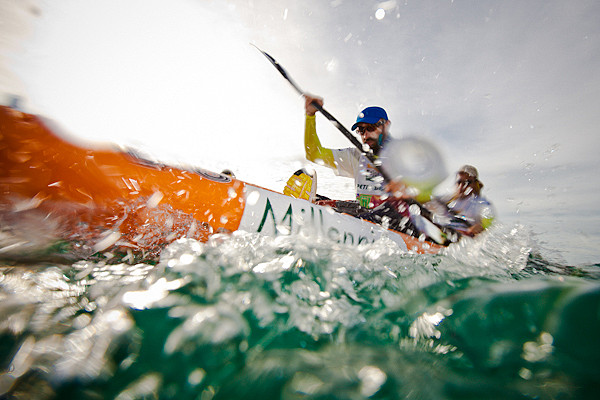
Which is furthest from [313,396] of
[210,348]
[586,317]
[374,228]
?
[374,228]

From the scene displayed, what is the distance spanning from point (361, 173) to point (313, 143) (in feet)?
4.62

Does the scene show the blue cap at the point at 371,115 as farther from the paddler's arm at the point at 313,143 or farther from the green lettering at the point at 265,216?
the green lettering at the point at 265,216

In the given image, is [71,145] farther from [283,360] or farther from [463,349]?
[463,349]

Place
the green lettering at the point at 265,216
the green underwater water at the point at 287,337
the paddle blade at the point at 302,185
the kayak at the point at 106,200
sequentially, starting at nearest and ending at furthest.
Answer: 1. the green underwater water at the point at 287,337
2. the kayak at the point at 106,200
3. the green lettering at the point at 265,216
4. the paddle blade at the point at 302,185

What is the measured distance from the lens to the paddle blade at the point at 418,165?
4.62m

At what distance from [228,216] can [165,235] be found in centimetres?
68

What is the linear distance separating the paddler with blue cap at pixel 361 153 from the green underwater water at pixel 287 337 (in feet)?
11.9

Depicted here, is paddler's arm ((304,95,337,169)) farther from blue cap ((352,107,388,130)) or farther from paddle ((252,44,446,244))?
blue cap ((352,107,388,130))

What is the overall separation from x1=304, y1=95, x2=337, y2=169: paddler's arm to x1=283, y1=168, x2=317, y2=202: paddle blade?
149 centimetres

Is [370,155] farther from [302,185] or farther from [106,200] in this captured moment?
[106,200]

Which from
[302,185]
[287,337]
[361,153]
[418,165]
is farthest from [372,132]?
[287,337]

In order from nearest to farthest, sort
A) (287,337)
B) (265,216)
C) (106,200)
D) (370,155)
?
(287,337), (106,200), (265,216), (370,155)

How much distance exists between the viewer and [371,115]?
18.0 feet

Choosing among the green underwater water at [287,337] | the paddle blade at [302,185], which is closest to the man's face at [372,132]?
the paddle blade at [302,185]
